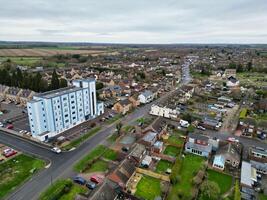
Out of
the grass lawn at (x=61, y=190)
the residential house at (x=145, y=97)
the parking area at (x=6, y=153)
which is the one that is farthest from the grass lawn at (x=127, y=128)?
the parking area at (x=6, y=153)

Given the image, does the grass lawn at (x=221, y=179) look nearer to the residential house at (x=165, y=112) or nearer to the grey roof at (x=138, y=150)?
the grey roof at (x=138, y=150)

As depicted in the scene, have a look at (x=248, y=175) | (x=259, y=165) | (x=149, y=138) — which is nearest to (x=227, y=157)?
(x=248, y=175)

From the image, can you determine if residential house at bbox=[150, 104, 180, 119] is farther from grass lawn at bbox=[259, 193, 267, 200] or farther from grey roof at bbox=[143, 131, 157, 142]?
grass lawn at bbox=[259, 193, 267, 200]

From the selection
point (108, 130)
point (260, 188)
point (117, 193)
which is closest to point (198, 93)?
point (108, 130)

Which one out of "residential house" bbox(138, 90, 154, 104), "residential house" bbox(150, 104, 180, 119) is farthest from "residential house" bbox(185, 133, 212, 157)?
"residential house" bbox(138, 90, 154, 104)

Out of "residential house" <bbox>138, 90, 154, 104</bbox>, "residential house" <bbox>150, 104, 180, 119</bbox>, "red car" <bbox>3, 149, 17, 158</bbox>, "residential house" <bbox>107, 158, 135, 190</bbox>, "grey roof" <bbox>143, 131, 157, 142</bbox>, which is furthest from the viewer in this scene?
"residential house" <bbox>138, 90, 154, 104</bbox>

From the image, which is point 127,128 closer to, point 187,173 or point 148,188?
point 187,173
